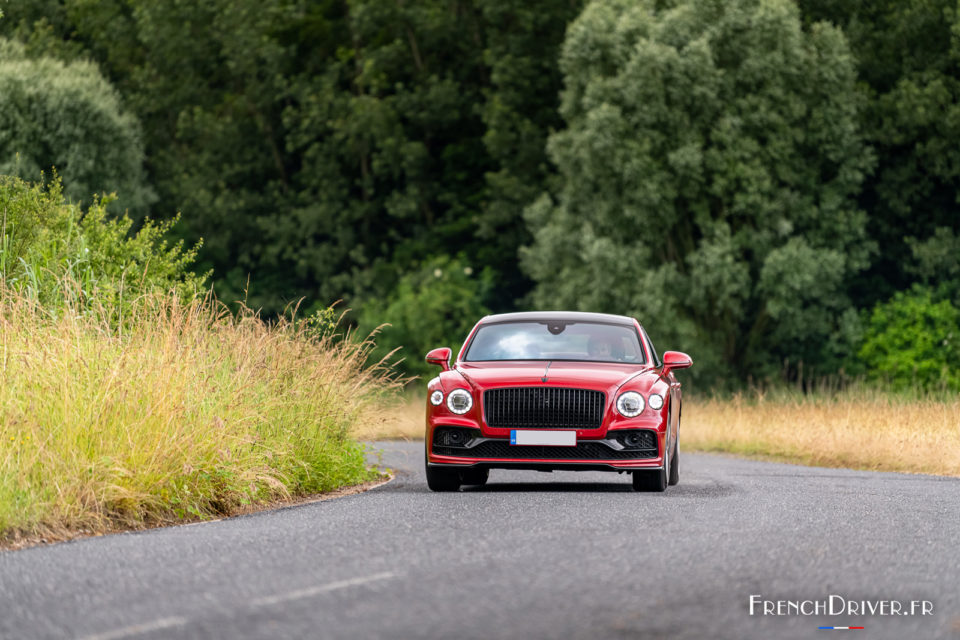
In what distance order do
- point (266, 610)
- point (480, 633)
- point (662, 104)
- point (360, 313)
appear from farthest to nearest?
point (360, 313) < point (662, 104) < point (266, 610) < point (480, 633)

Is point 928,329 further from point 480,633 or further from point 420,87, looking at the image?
point 480,633

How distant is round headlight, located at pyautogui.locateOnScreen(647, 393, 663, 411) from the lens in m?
13.0

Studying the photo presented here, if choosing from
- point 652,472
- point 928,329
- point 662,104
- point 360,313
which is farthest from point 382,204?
point 652,472

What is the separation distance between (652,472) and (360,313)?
1493 inches

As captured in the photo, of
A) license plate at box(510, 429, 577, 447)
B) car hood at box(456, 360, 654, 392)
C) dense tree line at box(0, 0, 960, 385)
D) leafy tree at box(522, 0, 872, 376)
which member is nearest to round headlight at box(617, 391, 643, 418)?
car hood at box(456, 360, 654, 392)

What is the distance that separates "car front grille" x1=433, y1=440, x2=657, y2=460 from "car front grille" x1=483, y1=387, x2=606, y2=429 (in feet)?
0.61

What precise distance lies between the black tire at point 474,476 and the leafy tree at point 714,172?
2411 centimetres

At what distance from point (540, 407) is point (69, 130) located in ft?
117

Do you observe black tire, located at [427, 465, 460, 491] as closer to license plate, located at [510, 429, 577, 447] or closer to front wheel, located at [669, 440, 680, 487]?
license plate, located at [510, 429, 577, 447]

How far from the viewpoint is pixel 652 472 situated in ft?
43.3

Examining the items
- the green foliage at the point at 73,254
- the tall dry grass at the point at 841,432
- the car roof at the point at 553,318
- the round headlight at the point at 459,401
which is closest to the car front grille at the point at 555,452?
the round headlight at the point at 459,401

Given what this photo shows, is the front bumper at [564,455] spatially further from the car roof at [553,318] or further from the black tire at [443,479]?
the car roof at [553,318]

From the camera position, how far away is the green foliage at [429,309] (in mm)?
47656

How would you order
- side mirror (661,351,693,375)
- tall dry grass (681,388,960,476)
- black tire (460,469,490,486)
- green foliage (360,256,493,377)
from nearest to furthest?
side mirror (661,351,693,375)
black tire (460,469,490,486)
tall dry grass (681,388,960,476)
green foliage (360,256,493,377)
